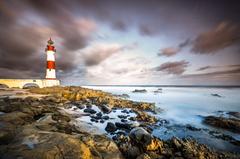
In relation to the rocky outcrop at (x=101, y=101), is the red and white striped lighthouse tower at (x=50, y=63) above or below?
above

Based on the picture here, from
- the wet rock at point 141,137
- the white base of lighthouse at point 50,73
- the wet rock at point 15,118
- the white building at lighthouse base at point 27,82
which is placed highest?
the white base of lighthouse at point 50,73

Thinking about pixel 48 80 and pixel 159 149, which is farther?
pixel 48 80

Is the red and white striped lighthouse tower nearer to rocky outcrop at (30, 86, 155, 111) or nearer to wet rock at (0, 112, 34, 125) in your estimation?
rocky outcrop at (30, 86, 155, 111)

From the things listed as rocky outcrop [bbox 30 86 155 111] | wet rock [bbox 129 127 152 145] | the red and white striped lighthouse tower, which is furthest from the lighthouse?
wet rock [bbox 129 127 152 145]

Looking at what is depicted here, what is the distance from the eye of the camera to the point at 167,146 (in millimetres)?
5480

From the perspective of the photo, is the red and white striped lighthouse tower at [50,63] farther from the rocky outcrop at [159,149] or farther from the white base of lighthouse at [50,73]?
the rocky outcrop at [159,149]

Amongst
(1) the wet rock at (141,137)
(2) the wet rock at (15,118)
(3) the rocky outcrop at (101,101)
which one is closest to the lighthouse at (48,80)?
(3) the rocky outcrop at (101,101)

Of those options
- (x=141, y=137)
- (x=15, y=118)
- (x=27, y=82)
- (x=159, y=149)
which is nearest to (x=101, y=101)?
(x=15, y=118)

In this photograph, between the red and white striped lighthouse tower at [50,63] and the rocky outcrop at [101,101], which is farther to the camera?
the red and white striped lighthouse tower at [50,63]

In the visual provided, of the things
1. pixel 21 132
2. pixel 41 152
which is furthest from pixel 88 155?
pixel 21 132

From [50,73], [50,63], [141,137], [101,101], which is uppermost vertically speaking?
[50,63]

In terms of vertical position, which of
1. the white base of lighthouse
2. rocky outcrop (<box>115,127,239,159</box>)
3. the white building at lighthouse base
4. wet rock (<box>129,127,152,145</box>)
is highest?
the white base of lighthouse

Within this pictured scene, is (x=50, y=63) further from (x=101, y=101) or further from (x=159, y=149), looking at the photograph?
(x=159, y=149)

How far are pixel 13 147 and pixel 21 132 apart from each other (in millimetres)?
1025
